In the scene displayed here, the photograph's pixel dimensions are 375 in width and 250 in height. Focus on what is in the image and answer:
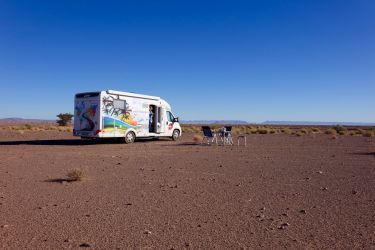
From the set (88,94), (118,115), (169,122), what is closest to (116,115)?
(118,115)

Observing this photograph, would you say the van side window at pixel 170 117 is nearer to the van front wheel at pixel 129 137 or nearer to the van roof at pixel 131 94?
the van roof at pixel 131 94

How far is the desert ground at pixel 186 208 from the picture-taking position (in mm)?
5402

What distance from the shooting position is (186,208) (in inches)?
284

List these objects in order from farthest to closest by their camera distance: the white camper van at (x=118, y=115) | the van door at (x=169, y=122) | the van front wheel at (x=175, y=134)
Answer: the van front wheel at (x=175, y=134) → the van door at (x=169, y=122) → the white camper van at (x=118, y=115)

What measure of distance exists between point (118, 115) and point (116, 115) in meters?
0.18

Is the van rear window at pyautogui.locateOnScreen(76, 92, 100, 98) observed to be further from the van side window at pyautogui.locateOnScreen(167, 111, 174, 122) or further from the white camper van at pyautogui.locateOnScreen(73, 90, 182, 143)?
the van side window at pyautogui.locateOnScreen(167, 111, 174, 122)

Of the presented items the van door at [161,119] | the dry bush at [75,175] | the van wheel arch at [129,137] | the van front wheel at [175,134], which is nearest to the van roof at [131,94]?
the van door at [161,119]

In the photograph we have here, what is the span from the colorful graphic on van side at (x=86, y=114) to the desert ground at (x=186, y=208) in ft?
29.1

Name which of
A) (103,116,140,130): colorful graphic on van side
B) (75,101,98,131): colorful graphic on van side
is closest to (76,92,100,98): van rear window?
(75,101,98,131): colorful graphic on van side

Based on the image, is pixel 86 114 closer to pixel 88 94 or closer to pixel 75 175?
pixel 88 94

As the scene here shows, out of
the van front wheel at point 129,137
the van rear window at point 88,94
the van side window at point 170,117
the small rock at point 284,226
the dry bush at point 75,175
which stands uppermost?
the van rear window at point 88,94

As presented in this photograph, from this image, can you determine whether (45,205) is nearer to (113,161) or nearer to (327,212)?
(327,212)

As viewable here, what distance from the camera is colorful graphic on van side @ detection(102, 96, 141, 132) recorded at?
21.5 m

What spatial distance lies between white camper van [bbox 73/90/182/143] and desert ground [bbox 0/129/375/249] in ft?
28.9
